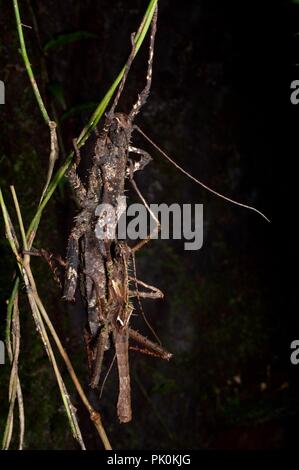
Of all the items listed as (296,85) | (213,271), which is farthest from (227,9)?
(213,271)

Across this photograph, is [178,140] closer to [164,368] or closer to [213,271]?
[213,271]

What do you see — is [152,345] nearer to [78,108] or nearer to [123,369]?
[123,369]

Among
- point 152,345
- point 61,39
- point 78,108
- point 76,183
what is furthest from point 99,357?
point 61,39

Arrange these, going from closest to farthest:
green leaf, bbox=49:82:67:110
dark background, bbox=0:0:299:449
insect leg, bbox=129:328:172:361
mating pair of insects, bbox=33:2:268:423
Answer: mating pair of insects, bbox=33:2:268:423
insect leg, bbox=129:328:172:361
green leaf, bbox=49:82:67:110
dark background, bbox=0:0:299:449

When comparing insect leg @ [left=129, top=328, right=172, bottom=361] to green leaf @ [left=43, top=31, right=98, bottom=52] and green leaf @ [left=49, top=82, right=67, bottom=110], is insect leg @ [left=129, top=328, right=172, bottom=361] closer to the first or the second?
green leaf @ [left=49, top=82, right=67, bottom=110]

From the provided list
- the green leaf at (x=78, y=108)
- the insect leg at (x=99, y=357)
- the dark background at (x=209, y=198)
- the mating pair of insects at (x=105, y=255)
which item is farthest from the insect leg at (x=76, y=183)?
the green leaf at (x=78, y=108)

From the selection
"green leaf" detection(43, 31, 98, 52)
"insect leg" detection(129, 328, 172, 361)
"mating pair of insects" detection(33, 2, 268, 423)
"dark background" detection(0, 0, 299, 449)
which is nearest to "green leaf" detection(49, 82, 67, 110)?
"dark background" detection(0, 0, 299, 449)

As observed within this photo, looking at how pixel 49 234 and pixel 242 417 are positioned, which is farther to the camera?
pixel 242 417

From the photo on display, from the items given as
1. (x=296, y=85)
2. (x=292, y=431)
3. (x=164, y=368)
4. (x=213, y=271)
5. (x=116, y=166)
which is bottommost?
(x=292, y=431)
